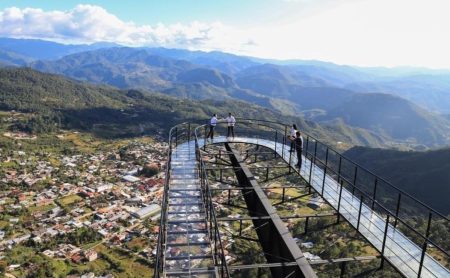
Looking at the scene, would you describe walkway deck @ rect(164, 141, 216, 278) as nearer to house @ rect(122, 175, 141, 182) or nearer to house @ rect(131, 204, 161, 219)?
house @ rect(131, 204, 161, 219)

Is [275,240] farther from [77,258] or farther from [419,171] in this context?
[419,171]

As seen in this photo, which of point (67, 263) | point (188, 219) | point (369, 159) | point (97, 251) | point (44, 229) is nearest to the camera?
point (188, 219)

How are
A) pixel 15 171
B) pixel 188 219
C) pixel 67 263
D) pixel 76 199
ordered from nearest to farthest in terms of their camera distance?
pixel 188 219 → pixel 67 263 → pixel 76 199 → pixel 15 171

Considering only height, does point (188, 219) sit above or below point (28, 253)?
above

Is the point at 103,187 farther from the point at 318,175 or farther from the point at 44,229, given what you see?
the point at 318,175

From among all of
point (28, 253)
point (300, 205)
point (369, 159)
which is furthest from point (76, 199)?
point (369, 159)

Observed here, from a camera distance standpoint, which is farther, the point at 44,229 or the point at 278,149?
the point at 44,229

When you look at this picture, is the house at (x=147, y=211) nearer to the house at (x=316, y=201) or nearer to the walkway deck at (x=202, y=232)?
the house at (x=316, y=201)
